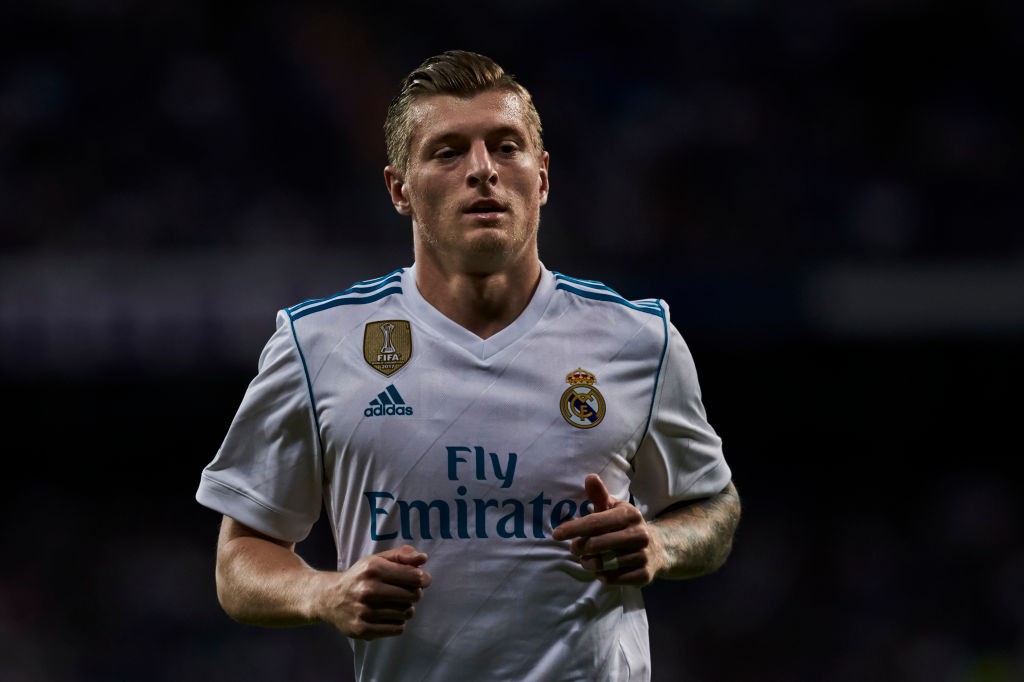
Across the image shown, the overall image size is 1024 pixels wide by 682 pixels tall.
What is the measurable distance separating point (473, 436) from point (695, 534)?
61 centimetres

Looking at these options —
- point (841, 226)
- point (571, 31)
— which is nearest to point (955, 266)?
point (841, 226)

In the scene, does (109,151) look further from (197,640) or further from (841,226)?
(841,226)

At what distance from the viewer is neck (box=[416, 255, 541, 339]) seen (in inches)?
127

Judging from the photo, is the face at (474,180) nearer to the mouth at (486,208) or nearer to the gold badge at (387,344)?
the mouth at (486,208)

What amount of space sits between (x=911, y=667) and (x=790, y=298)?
313 centimetres

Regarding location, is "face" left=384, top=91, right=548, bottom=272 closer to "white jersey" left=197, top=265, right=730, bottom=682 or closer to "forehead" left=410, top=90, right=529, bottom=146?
"forehead" left=410, top=90, right=529, bottom=146

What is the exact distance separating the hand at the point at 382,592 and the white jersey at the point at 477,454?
1.10 feet

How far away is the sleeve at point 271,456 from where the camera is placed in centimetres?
313

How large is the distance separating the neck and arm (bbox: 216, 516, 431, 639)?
701 millimetres

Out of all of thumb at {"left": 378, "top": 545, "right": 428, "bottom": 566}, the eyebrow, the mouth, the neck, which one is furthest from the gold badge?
thumb at {"left": 378, "top": 545, "right": 428, "bottom": 566}

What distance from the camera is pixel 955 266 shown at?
10023 millimetres

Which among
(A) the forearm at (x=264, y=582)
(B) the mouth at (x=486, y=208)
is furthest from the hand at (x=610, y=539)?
A: (B) the mouth at (x=486, y=208)

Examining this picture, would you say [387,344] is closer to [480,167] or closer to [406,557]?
[480,167]

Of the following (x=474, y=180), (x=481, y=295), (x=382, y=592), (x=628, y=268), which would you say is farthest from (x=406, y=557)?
(x=628, y=268)
